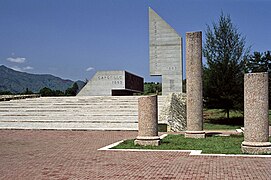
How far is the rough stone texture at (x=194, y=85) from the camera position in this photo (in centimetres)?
1452

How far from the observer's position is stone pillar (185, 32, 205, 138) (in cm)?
1451

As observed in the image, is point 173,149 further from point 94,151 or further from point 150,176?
point 150,176

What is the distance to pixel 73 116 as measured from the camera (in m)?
21.9

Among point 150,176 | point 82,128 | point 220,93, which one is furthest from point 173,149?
point 220,93

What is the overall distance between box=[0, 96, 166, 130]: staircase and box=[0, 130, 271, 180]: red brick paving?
7688mm

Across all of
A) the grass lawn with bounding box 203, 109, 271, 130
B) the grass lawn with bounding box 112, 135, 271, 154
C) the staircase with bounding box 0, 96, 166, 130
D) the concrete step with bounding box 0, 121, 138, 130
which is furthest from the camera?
the grass lawn with bounding box 203, 109, 271, 130

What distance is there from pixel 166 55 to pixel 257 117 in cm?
2391

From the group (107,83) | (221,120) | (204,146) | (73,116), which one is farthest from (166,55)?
(204,146)

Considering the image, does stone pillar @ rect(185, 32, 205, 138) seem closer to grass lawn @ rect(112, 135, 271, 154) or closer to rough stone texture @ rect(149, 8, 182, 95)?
grass lawn @ rect(112, 135, 271, 154)

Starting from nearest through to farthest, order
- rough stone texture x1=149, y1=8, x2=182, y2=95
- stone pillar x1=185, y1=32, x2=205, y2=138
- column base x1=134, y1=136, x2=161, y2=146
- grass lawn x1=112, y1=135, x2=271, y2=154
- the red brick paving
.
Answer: the red brick paving
grass lawn x1=112, y1=135, x2=271, y2=154
column base x1=134, y1=136, x2=161, y2=146
stone pillar x1=185, y1=32, x2=205, y2=138
rough stone texture x1=149, y1=8, x2=182, y2=95

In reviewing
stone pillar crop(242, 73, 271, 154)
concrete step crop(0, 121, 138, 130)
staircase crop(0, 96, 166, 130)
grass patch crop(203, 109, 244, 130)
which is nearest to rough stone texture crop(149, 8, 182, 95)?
grass patch crop(203, 109, 244, 130)

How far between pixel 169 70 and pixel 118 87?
22.6ft

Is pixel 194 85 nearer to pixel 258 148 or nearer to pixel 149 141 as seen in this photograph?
pixel 149 141

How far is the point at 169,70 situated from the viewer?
33875 millimetres
